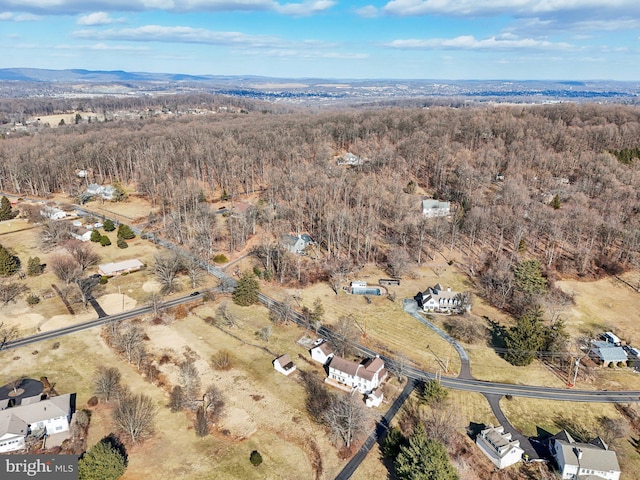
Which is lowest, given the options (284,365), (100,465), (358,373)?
(284,365)

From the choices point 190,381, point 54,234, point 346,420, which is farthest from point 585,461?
point 54,234

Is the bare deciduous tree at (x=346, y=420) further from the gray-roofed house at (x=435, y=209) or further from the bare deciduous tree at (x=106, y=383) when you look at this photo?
the gray-roofed house at (x=435, y=209)

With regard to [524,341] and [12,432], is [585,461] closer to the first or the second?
[524,341]

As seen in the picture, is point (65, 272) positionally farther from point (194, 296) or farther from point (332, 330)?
point (332, 330)

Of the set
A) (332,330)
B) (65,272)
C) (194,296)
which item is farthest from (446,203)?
Result: (65,272)

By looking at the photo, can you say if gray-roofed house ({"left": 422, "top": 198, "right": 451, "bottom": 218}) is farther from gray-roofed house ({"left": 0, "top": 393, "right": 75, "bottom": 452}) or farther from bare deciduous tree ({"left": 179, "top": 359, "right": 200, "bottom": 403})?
gray-roofed house ({"left": 0, "top": 393, "right": 75, "bottom": 452})

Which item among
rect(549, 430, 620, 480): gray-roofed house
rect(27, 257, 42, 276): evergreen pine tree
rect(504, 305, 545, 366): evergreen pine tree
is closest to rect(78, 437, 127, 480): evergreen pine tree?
rect(549, 430, 620, 480): gray-roofed house
